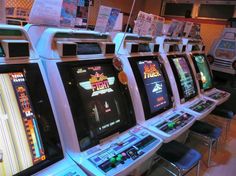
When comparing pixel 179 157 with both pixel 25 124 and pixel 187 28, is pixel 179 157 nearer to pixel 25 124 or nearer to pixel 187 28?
pixel 25 124

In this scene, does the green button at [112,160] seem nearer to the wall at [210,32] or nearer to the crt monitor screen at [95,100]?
the crt monitor screen at [95,100]

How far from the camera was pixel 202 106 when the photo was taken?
262 centimetres

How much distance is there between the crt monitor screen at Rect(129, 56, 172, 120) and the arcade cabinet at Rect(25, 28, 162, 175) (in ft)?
0.79

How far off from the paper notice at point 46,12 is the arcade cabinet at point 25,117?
9.7 inches

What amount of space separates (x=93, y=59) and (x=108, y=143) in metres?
0.56

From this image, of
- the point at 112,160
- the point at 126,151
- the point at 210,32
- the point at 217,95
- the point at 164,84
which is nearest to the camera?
the point at 112,160

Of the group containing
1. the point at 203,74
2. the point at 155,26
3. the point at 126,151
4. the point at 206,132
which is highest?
the point at 155,26

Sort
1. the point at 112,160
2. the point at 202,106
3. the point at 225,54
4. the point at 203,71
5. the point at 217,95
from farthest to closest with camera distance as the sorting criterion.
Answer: the point at 225,54 → the point at 203,71 → the point at 217,95 → the point at 202,106 → the point at 112,160

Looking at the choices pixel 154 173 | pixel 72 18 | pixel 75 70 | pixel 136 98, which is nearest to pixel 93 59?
pixel 75 70

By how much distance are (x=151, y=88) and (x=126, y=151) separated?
774 mm

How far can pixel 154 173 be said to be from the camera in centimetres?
268

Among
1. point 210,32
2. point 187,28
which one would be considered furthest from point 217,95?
point 210,32

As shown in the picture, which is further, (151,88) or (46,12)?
(151,88)

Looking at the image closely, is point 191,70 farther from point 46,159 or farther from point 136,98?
point 46,159
